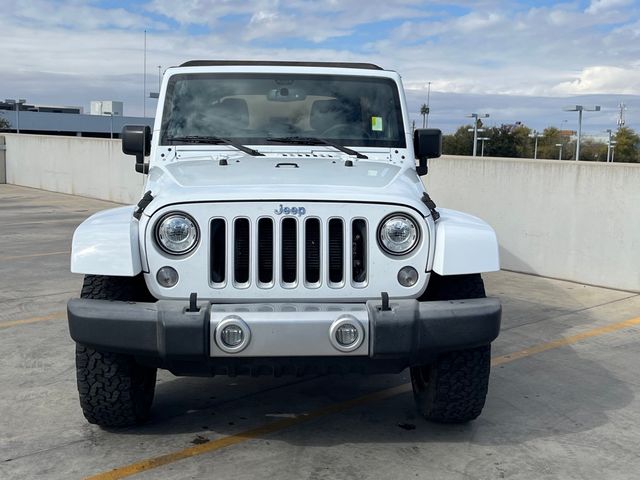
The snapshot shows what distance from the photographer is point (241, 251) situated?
3582mm

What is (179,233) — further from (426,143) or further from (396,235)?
(426,143)

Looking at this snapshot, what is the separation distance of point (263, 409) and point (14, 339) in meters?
2.44

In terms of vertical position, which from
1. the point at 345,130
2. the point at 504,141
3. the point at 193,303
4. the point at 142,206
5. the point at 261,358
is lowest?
the point at 261,358

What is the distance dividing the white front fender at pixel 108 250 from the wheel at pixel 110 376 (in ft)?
0.59

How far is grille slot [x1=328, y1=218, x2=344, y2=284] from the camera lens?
3.56 metres

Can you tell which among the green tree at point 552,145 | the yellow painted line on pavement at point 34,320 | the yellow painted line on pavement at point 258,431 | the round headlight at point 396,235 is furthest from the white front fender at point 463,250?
the green tree at point 552,145

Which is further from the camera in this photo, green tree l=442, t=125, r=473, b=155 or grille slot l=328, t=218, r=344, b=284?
green tree l=442, t=125, r=473, b=155

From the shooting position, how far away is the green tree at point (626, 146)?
58.3 metres

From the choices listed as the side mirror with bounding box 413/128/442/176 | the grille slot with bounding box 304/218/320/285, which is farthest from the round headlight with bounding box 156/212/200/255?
the side mirror with bounding box 413/128/442/176

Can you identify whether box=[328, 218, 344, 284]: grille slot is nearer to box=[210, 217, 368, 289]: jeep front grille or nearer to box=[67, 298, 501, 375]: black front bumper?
box=[210, 217, 368, 289]: jeep front grille

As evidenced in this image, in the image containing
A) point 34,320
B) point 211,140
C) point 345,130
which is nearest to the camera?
point 211,140

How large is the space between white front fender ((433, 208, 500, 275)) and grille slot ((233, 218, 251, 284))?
885 mm

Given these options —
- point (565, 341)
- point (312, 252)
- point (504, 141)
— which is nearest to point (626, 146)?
point (504, 141)

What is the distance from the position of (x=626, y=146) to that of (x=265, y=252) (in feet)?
199
